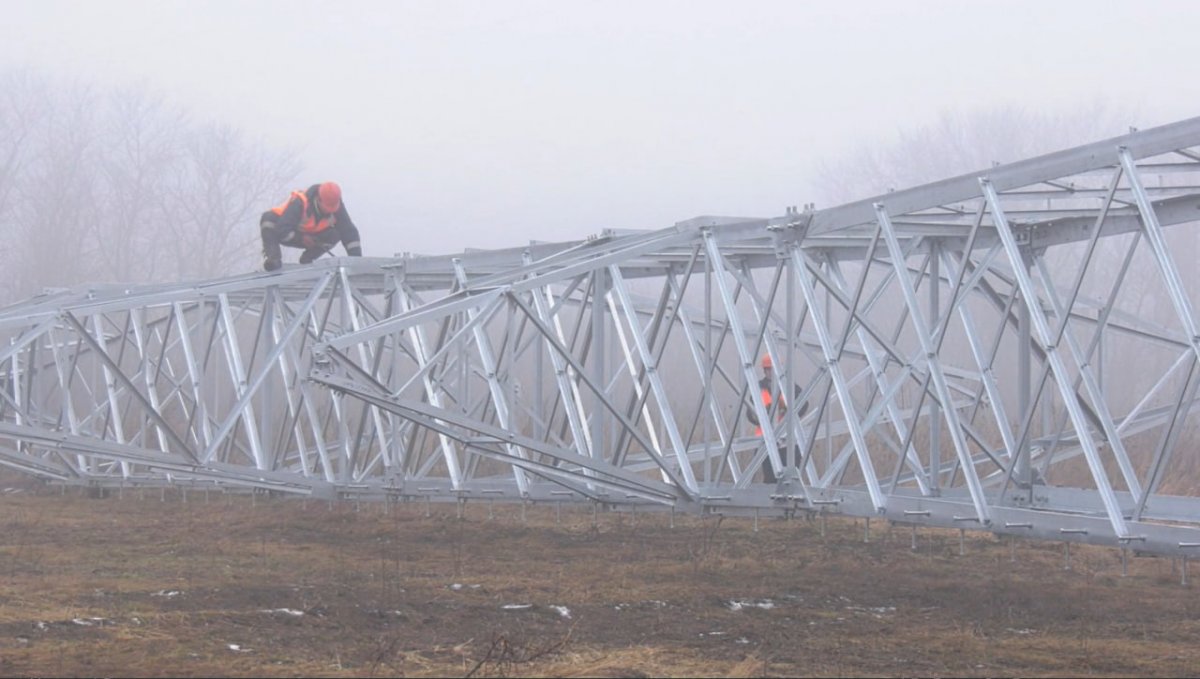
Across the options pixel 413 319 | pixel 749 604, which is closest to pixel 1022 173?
pixel 749 604

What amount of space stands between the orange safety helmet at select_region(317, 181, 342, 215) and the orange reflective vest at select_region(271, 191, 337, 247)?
0.14m

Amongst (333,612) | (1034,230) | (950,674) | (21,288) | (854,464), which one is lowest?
(854,464)

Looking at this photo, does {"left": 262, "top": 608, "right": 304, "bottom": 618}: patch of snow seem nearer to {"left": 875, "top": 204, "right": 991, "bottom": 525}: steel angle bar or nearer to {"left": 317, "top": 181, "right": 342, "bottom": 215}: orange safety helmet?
{"left": 875, "top": 204, "right": 991, "bottom": 525}: steel angle bar

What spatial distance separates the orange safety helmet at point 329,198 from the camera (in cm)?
2139

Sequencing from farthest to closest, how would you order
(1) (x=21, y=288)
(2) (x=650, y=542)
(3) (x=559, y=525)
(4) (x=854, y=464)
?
(1) (x=21, y=288)
(4) (x=854, y=464)
(3) (x=559, y=525)
(2) (x=650, y=542)

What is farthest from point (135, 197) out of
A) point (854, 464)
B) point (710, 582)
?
point (710, 582)

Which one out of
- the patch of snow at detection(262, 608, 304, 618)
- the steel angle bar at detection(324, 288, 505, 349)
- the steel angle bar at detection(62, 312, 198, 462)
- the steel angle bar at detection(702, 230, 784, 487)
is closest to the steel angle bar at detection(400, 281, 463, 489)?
the steel angle bar at detection(324, 288, 505, 349)

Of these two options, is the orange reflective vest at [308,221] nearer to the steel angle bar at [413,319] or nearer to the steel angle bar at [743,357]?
the steel angle bar at [413,319]

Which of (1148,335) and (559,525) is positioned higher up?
(1148,335)

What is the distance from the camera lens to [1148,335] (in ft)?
49.3

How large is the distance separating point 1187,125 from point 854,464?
631 inches

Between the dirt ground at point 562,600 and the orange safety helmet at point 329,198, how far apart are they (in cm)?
443

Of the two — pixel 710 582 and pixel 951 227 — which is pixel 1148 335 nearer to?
pixel 951 227

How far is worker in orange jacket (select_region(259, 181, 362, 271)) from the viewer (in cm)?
2136
